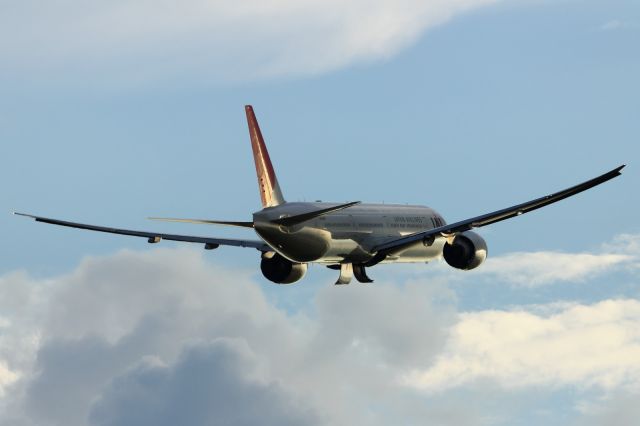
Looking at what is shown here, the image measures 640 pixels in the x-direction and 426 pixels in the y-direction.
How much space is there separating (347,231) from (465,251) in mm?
6790

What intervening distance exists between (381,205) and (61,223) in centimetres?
1827

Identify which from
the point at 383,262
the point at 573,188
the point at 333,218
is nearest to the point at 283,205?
the point at 333,218

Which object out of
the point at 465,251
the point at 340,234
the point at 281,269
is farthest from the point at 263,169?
the point at 465,251

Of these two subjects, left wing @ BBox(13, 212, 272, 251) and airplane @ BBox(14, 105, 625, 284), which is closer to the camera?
airplane @ BBox(14, 105, 625, 284)

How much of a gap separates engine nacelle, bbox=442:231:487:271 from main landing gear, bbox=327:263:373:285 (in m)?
4.58

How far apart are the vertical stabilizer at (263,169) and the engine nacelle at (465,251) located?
10171 mm

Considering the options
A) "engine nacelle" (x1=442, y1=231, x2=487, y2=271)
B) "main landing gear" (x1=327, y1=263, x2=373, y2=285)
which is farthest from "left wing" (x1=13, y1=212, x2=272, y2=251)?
"engine nacelle" (x1=442, y1=231, x2=487, y2=271)

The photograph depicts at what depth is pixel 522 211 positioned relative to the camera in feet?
212

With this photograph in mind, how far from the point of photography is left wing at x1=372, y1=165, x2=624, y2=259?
57534 mm

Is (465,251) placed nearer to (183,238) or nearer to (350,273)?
(350,273)

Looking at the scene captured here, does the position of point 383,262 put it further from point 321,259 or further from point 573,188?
point 573,188

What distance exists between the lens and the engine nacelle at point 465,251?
2862 inches

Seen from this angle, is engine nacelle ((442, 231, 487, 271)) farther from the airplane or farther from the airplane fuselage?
the airplane fuselage

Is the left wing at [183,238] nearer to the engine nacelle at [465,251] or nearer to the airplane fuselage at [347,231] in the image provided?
the airplane fuselage at [347,231]
